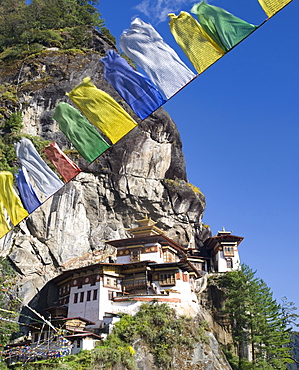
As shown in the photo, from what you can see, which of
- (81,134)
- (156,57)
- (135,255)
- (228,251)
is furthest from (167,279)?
(156,57)

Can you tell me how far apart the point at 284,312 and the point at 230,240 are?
14366mm

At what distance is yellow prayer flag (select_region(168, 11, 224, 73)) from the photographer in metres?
12.5

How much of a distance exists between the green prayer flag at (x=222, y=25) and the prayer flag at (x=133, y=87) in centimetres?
265

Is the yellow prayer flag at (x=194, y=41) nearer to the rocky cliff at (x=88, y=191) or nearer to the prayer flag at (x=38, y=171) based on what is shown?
the prayer flag at (x=38, y=171)

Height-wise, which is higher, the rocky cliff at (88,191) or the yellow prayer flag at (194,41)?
the rocky cliff at (88,191)

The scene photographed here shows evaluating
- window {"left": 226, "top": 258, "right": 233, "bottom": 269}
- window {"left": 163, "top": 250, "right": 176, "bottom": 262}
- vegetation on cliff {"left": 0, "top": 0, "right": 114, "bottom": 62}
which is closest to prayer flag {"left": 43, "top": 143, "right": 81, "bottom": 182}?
window {"left": 163, "top": 250, "right": 176, "bottom": 262}

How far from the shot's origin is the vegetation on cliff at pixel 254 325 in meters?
35.0

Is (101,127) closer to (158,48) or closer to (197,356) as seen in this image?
(158,48)

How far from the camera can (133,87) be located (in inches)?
551

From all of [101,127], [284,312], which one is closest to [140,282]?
[284,312]

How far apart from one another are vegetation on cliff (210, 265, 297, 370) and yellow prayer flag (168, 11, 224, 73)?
29.0m

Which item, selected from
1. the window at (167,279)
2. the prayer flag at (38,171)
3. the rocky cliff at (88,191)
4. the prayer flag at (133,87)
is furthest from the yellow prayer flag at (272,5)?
the rocky cliff at (88,191)

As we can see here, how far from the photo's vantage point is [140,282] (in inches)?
1448

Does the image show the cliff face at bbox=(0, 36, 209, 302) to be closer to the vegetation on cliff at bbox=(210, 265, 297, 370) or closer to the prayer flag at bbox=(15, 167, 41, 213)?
the vegetation on cliff at bbox=(210, 265, 297, 370)
